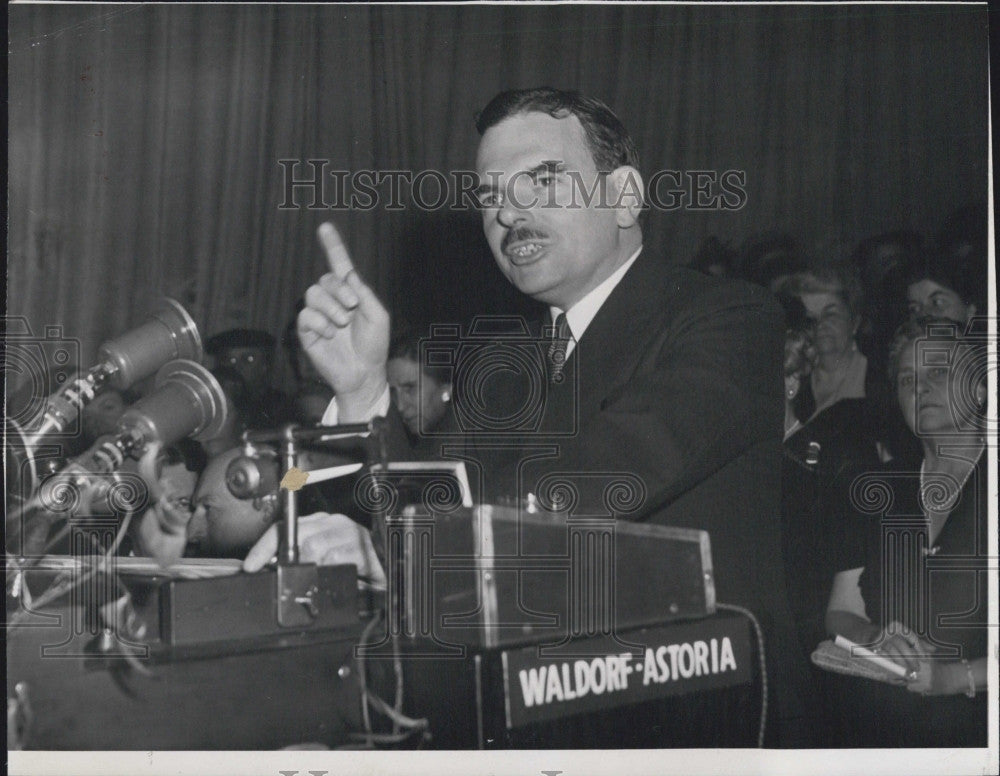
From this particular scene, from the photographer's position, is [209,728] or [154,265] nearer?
[209,728]

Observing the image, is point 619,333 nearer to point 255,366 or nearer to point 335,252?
point 335,252

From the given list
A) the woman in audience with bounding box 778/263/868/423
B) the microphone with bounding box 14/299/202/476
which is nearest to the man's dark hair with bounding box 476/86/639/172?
the woman in audience with bounding box 778/263/868/423

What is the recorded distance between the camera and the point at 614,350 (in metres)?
2.80

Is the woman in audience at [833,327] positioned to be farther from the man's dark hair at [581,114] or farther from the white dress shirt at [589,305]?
the man's dark hair at [581,114]

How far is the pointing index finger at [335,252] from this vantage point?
286 cm

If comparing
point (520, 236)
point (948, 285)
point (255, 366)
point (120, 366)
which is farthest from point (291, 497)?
point (948, 285)

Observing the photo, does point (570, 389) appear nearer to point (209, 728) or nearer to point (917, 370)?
point (917, 370)

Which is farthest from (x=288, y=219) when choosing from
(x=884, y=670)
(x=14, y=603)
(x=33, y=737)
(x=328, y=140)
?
(x=884, y=670)

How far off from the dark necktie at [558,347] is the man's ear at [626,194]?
280mm

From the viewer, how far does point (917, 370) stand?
286 cm

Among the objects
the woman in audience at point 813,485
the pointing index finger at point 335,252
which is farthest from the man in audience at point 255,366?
the woman in audience at point 813,485

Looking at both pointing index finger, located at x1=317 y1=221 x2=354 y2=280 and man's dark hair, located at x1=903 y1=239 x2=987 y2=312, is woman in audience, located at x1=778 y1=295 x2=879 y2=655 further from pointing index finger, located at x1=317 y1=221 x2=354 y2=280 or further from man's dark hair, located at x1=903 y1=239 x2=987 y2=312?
pointing index finger, located at x1=317 y1=221 x2=354 y2=280

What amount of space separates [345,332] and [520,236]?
0.49 meters

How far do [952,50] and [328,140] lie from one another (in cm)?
157
